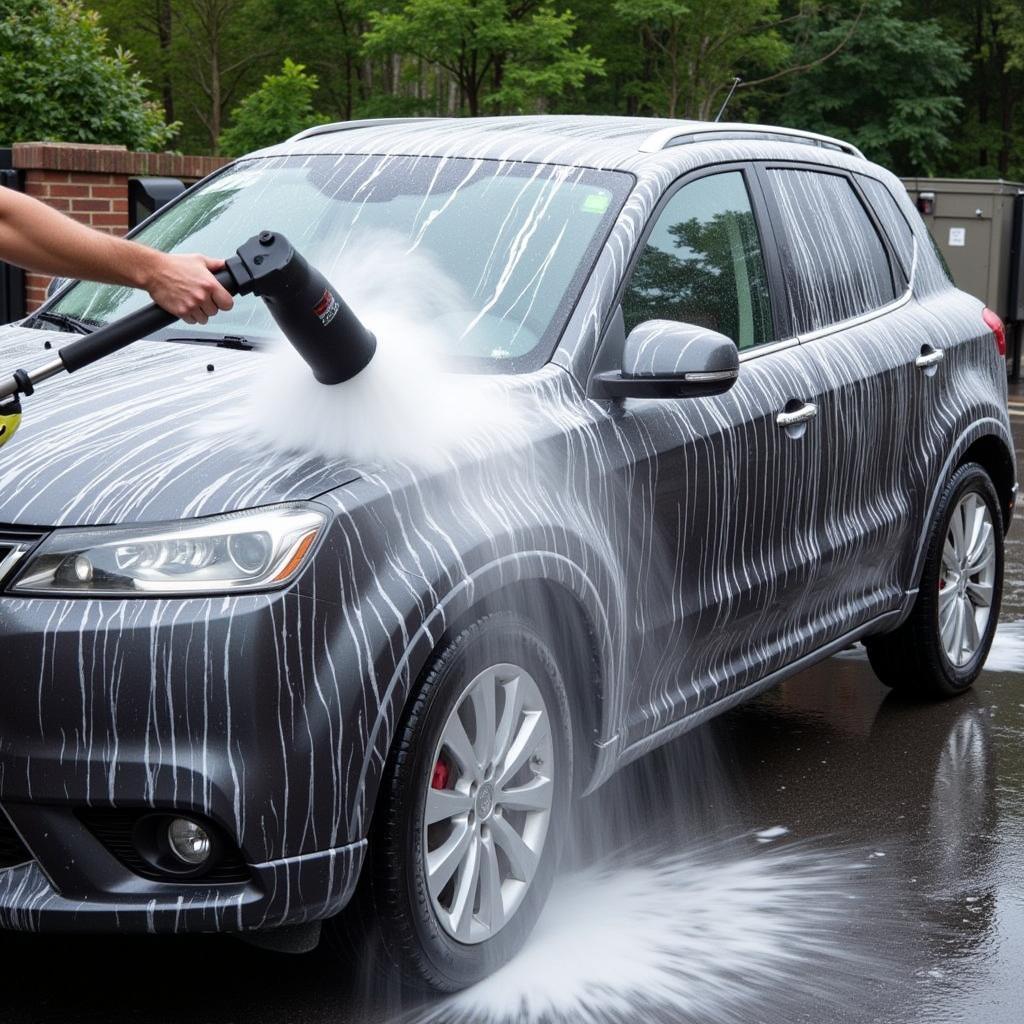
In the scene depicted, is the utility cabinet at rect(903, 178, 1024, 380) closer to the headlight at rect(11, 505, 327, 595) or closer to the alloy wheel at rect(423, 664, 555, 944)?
the alloy wheel at rect(423, 664, 555, 944)

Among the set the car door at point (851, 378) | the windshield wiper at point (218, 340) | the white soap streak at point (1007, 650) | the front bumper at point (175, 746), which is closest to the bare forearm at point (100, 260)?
the front bumper at point (175, 746)

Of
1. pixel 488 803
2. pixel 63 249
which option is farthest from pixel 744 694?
pixel 63 249

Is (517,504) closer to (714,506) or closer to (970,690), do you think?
(714,506)

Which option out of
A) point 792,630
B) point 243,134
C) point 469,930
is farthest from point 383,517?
point 243,134

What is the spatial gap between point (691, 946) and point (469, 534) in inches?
45.2

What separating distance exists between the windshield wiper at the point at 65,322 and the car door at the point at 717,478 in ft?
4.62

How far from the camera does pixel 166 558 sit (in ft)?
10.3

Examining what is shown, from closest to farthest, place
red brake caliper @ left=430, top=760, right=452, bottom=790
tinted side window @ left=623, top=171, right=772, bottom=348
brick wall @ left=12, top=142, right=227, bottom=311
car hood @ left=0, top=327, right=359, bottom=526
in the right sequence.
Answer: car hood @ left=0, top=327, right=359, bottom=526 < red brake caliper @ left=430, top=760, right=452, bottom=790 < tinted side window @ left=623, top=171, right=772, bottom=348 < brick wall @ left=12, top=142, right=227, bottom=311

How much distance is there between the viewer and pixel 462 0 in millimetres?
25891

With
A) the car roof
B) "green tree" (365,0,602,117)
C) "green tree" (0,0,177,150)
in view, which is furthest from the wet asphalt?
"green tree" (365,0,602,117)

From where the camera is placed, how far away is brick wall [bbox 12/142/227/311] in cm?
1037

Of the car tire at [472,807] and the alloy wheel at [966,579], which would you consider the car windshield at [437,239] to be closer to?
the car tire at [472,807]

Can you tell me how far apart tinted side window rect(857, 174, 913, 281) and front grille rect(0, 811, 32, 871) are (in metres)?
3.61

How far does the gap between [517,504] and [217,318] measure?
3.63ft
